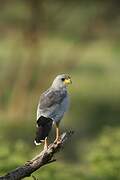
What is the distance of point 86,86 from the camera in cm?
2584

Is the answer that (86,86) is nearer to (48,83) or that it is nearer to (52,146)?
(48,83)

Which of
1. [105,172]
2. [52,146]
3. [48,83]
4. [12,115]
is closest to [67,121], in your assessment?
[12,115]

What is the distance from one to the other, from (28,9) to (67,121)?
12.5 ft

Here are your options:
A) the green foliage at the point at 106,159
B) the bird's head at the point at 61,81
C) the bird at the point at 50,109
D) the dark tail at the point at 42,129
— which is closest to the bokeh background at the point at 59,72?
the green foliage at the point at 106,159

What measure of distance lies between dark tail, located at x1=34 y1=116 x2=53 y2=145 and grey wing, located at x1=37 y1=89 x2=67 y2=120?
0.17ft

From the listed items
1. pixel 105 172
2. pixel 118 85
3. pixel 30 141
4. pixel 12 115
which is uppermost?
pixel 118 85

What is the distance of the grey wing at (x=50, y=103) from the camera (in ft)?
21.9

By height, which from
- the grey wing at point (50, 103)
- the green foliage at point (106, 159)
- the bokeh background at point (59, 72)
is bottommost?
the grey wing at point (50, 103)

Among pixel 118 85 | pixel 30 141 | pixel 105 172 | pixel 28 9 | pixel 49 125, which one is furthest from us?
pixel 118 85

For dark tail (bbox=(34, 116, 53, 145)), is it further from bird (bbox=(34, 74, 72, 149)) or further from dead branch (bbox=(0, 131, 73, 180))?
dead branch (bbox=(0, 131, 73, 180))

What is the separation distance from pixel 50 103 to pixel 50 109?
0.10 metres

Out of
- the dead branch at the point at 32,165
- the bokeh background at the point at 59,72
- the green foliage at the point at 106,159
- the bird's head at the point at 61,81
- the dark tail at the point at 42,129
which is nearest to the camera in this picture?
the dark tail at the point at 42,129

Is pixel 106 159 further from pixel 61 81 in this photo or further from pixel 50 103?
pixel 50 103

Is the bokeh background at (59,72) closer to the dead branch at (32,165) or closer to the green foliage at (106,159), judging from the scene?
the green foliage at (106,159)
